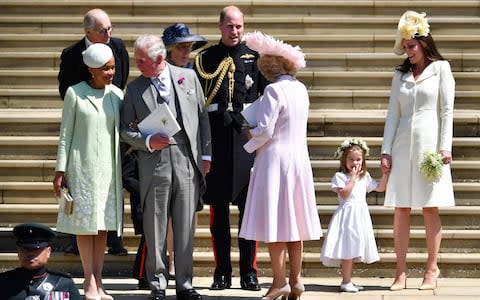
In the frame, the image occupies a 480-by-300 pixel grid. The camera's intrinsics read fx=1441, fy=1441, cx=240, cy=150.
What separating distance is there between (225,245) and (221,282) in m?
0.28

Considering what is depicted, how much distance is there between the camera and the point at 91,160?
31.7 feet

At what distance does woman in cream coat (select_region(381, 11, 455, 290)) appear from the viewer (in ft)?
33.8

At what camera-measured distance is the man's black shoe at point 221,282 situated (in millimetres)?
10430

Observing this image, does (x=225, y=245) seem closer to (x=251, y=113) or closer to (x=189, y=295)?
(x=189, y=295)

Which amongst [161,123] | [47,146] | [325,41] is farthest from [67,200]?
[325,41]

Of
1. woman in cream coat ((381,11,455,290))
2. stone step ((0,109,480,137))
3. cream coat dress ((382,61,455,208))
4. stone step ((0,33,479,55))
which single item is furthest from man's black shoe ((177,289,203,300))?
stone step ((0,33,479,55))

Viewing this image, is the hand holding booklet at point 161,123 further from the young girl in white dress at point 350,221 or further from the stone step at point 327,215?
the stone step at point 327,215

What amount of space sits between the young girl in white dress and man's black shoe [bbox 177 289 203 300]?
45.5 inches

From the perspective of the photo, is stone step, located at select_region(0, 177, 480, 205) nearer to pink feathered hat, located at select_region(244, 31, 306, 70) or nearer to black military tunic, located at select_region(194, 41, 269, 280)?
black military tunic, located at select_region(194, 41, 269, 280)

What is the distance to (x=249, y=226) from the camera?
9.64 metres

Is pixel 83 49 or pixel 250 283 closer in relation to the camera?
pixel 250 283

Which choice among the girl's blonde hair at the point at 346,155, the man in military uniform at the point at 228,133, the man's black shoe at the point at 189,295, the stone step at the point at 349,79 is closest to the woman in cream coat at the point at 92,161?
the man's black shoe at the point at 189,295

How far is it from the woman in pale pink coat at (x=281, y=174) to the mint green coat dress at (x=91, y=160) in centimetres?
91

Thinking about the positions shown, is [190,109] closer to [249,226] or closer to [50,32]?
[249,226]
